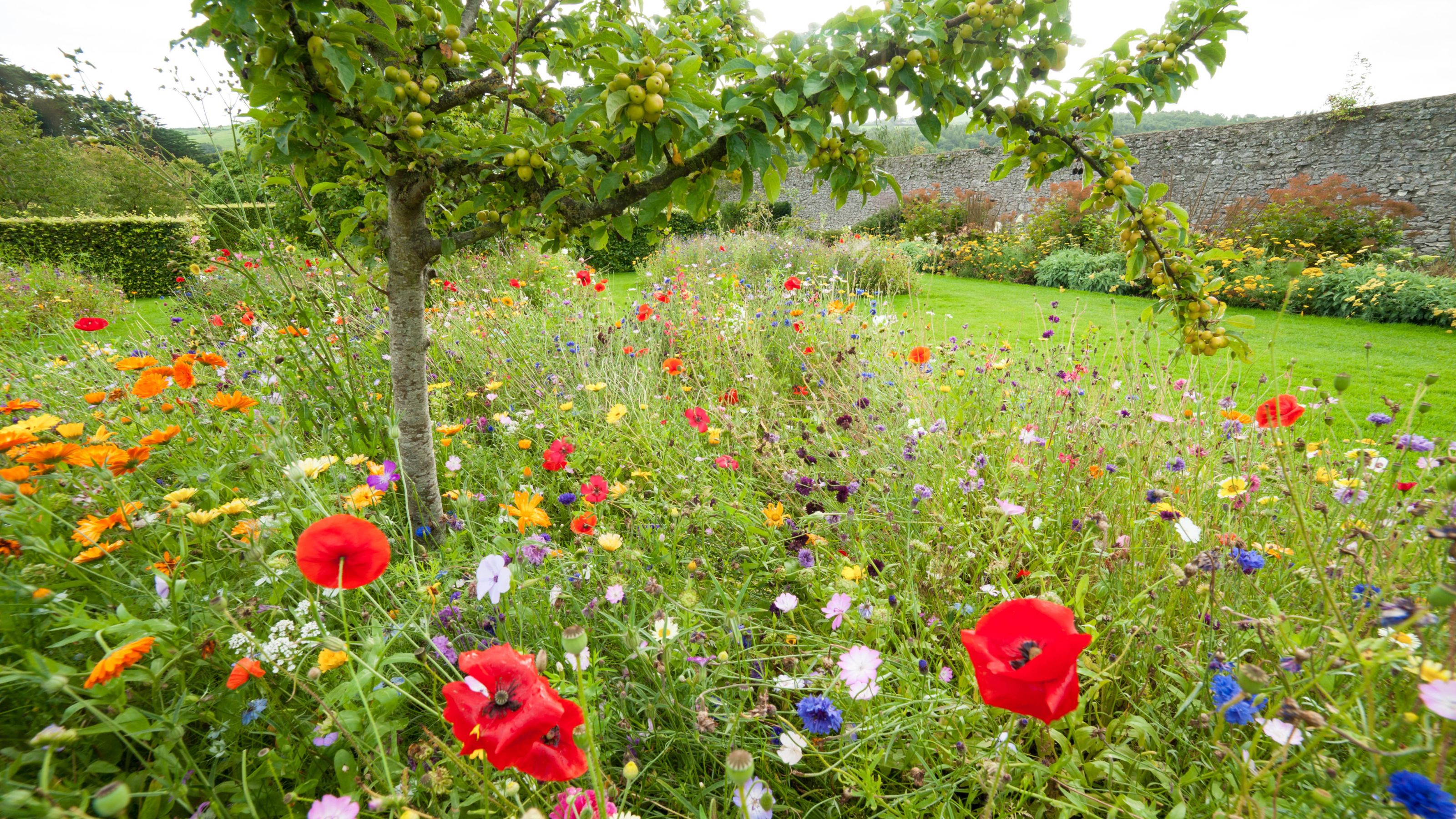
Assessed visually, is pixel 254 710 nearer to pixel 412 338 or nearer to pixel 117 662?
pixel 117 662

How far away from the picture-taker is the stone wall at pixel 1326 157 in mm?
10312

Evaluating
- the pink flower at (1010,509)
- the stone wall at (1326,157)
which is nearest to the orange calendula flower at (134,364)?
the pink flower at (1010,509)

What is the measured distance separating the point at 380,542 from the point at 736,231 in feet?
40.2

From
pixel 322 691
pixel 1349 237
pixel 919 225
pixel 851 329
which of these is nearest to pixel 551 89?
pixel 322 691

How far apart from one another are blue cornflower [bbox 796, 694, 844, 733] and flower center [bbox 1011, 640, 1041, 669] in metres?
0.36

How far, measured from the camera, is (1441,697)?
0.57m

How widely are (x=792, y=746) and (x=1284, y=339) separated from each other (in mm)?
7665

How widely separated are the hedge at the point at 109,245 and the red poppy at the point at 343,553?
12.5 meters

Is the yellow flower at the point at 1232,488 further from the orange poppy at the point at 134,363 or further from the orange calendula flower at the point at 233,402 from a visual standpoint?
the orange poppy at the point at 134,363

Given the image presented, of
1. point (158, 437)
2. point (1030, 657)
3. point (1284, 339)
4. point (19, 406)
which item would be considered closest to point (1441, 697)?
point (1030, 657)

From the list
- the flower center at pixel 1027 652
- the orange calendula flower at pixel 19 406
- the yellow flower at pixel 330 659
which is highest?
the flower center at pixel 1027 652

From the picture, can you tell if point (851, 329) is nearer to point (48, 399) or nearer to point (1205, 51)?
point (1205, 51)

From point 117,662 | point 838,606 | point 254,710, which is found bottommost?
point 254,710

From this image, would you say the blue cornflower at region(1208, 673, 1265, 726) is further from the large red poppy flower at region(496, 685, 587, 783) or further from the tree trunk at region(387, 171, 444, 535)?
the tree trunk at region(387, 171, 444, 535)
